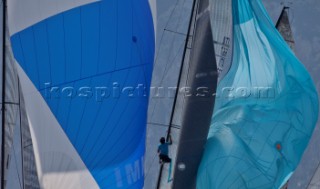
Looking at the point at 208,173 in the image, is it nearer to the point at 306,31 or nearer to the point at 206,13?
the point at 206,13

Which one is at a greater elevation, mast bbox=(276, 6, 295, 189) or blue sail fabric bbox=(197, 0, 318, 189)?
mast bbox=(276, 6, 295, 189)

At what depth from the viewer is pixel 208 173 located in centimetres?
1142

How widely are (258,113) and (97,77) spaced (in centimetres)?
216

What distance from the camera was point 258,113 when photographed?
11.7 metres

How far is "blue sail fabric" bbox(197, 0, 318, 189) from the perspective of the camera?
38.0 feet

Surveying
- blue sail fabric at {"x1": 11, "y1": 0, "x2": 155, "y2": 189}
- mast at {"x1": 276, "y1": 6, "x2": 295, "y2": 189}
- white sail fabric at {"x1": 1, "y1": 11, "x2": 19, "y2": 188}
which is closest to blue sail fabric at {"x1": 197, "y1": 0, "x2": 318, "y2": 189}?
blue sail fabric at {"x1": 11, "y1": 0, "x2": 155, "y2": 189}

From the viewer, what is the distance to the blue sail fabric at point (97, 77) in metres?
10.6

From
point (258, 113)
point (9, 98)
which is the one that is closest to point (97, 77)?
point (9, 98)

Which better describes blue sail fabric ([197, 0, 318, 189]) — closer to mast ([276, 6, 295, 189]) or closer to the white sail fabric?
the white sail fabric

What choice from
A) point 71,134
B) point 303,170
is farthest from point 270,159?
point 303,170

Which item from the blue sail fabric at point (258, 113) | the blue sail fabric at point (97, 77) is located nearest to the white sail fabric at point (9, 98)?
the blue sail fabric at point (97, 77)

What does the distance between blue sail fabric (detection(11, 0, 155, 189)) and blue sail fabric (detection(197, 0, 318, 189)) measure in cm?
103

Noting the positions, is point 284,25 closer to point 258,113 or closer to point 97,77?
point 258,113

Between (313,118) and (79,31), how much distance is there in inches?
122
